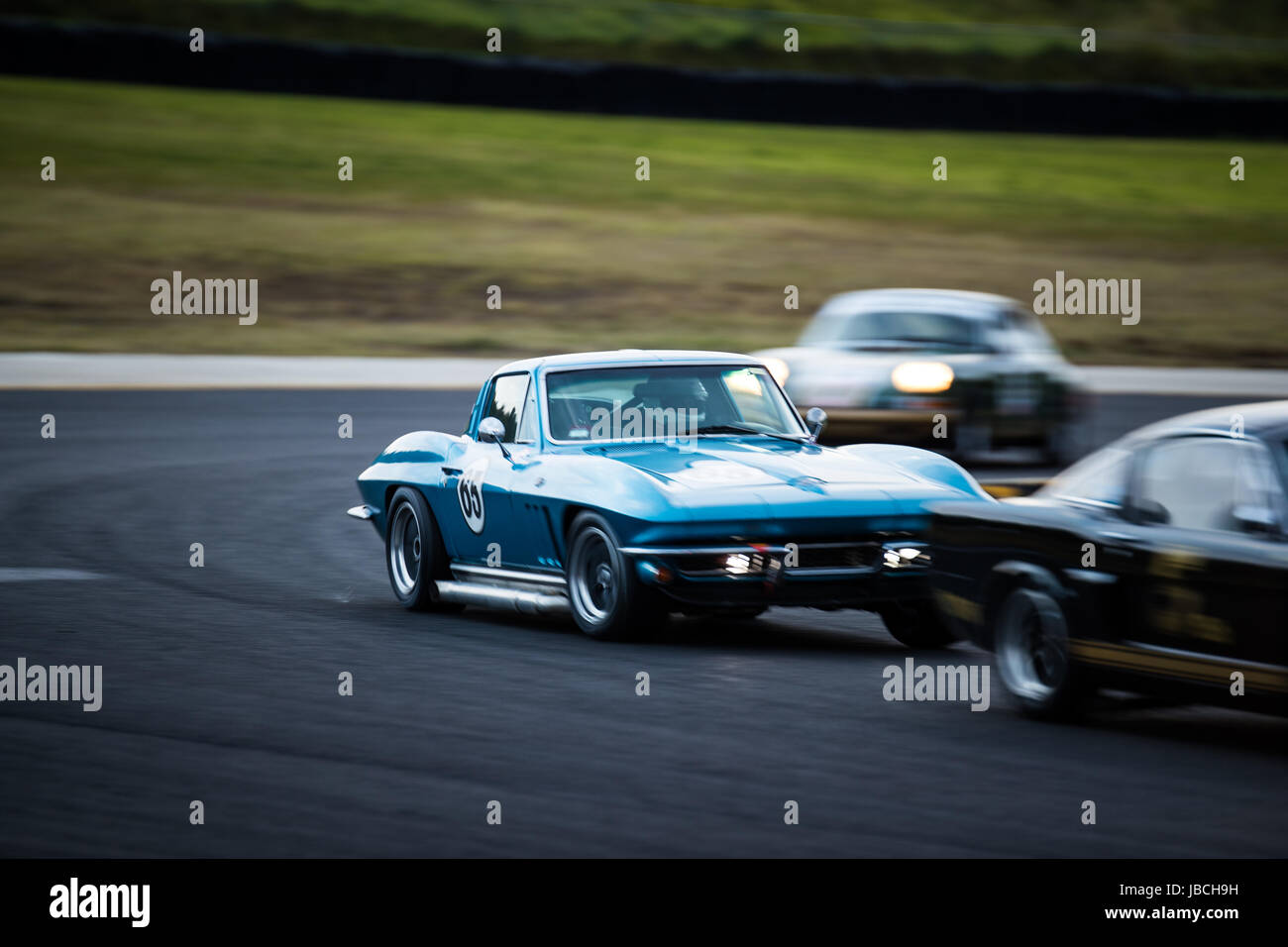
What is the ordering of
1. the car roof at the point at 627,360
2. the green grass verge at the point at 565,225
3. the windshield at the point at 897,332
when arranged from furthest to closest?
1. the green grass verge at the point at 565,225
2. the windshield at the point at 897,332
3. the car roof at the point at 627,360

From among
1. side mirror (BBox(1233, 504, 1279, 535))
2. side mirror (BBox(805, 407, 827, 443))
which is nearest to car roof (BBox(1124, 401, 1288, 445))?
side mirror (BBox(1233, 504, 1279, 535))

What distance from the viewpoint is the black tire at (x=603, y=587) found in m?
9.26

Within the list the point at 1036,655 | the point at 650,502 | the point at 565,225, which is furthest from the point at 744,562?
the point at 565,225

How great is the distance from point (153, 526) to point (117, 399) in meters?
9.36

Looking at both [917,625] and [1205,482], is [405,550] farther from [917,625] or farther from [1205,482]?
[1205,482]

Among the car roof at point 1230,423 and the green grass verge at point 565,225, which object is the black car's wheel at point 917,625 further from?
the green grass verge at point 565,225

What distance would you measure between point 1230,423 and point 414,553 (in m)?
5.22

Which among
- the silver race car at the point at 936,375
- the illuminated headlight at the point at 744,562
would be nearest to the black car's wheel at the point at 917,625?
the illuminated headlight at the point at 744,562

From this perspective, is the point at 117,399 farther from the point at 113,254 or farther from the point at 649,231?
the point at 649,231

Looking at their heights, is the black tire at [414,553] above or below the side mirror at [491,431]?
below

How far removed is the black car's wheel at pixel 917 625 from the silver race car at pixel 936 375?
23.9 feet

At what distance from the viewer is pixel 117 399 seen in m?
23.3

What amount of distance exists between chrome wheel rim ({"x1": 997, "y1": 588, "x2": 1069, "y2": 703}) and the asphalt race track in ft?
0.47

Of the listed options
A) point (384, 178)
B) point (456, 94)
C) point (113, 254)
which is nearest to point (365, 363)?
point (113, 254)
